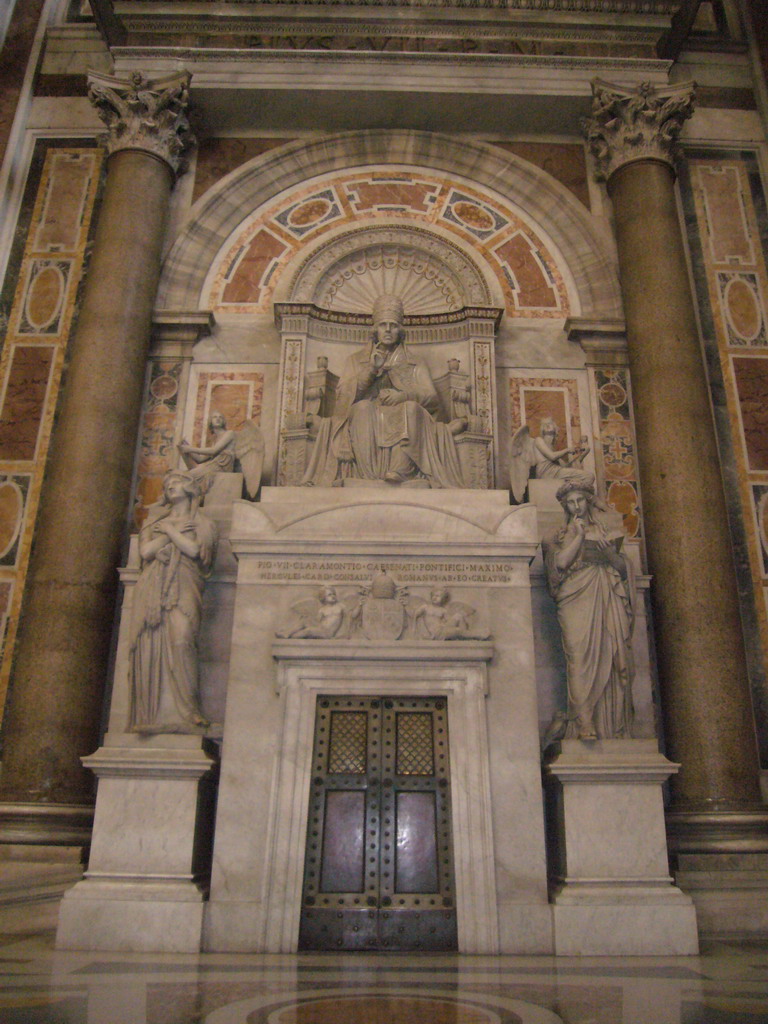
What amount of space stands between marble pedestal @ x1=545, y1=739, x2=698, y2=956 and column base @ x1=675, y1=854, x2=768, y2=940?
2.27ft

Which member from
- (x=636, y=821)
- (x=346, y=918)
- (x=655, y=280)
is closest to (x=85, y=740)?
(x=346, y=918)

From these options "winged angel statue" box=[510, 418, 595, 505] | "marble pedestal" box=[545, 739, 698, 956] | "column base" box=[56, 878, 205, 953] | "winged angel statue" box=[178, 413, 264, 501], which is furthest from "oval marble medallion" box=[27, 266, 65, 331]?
"marble pedestal" box=[545, 739, 698, 956]

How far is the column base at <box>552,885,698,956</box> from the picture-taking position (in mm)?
5707

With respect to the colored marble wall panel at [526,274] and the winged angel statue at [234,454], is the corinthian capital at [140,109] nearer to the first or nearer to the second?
the winged angel statue at [234,454]

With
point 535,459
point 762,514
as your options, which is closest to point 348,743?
point 535,459

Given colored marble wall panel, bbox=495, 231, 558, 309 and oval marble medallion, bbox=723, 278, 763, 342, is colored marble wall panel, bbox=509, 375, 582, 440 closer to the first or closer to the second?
colored marble wall panel, bbox=495, 231, 558, 309

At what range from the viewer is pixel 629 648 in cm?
675

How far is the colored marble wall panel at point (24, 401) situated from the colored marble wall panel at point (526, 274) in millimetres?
5343

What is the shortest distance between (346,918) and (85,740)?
286 cm

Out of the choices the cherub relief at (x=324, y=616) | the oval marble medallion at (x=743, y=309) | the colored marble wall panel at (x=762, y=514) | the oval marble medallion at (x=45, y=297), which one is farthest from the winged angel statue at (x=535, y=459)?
the oval marble medallion at (x=45, y=297)

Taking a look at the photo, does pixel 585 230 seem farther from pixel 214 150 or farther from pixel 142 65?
pixel 142 65

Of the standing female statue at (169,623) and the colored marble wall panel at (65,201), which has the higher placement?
the colored marble wall panel at (65,201)

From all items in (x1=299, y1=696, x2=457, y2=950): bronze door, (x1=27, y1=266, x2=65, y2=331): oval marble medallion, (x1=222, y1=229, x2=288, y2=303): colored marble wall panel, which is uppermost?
(x1=222, y1=229, x2=288, y2=303): colored marble wall panel

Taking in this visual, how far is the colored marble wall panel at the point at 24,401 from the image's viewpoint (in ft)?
29.9
